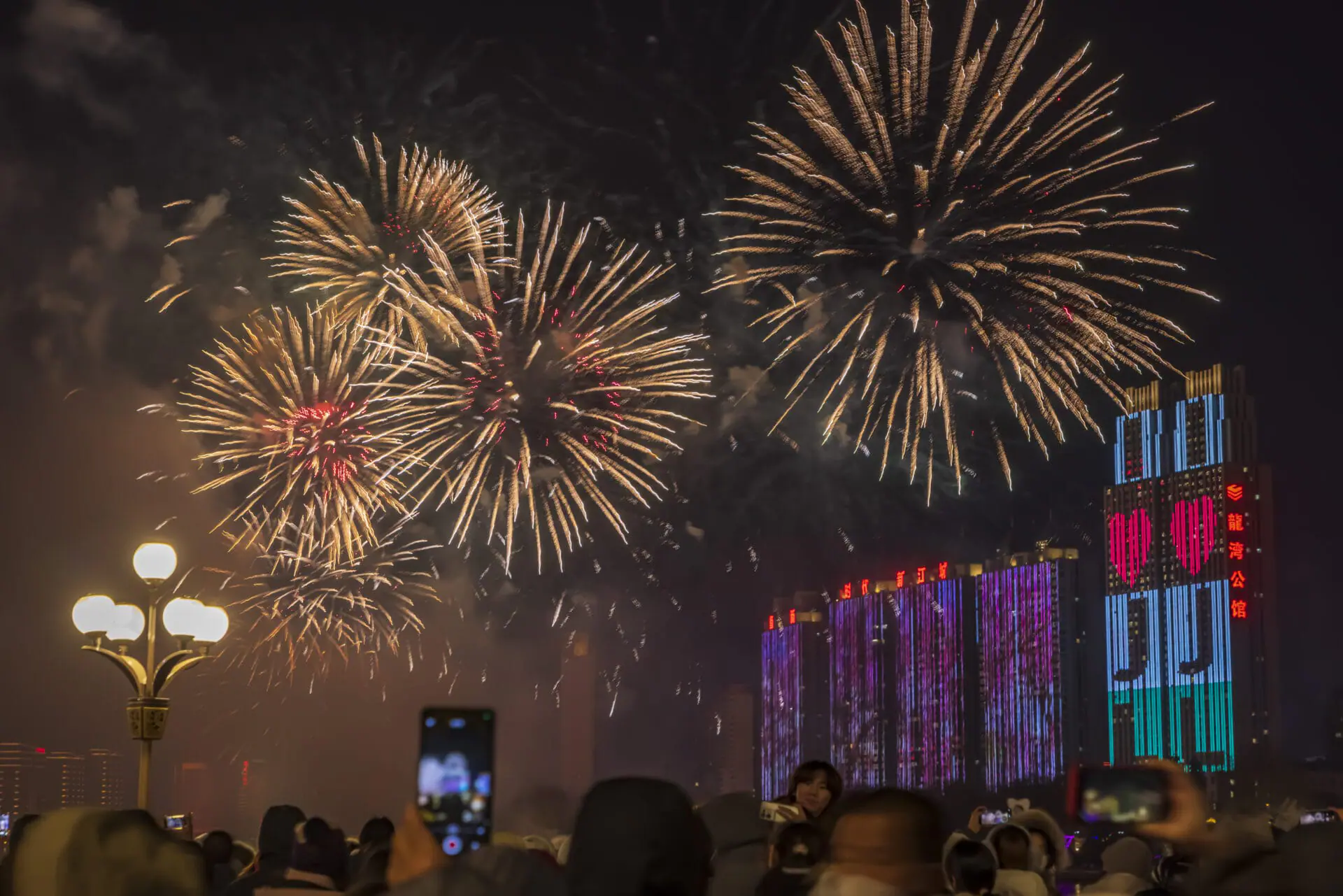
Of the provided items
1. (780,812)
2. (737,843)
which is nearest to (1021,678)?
(780,812)

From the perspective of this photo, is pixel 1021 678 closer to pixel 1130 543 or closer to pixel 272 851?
pixel 1130 543

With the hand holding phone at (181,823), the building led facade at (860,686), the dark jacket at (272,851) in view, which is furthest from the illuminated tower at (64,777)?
the building led facade at (860,686)

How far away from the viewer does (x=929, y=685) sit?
147 meters

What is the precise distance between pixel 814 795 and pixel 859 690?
149m

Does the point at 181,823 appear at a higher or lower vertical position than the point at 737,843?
lower

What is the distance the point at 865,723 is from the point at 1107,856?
149 metres

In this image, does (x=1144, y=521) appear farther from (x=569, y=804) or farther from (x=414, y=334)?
(x=569, y=804)

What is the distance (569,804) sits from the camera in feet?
32.4

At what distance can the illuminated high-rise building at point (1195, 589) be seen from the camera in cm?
12469

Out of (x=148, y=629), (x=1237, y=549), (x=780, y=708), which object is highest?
(x=1237, y=549)

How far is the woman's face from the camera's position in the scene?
9.12m

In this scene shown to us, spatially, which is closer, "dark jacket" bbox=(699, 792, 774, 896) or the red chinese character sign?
"dark jacket" bbox=(699, 792, 774, 896)

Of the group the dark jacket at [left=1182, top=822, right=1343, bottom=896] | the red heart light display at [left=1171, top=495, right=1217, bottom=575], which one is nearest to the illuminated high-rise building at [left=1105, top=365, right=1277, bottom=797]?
the red heart light display at [left=1171, top=495, right=1217, bottom=575]

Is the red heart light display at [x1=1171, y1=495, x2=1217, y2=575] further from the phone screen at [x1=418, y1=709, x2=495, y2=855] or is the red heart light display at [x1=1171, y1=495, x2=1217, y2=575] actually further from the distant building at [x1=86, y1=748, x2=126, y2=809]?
the phone screen at [x1=418, y1=709, x2=495, y2=855]
